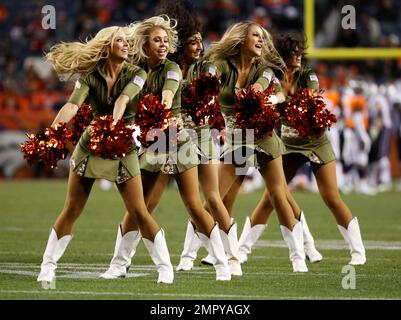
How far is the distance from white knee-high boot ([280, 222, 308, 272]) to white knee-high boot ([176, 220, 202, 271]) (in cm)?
61

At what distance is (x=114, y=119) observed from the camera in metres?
6.12

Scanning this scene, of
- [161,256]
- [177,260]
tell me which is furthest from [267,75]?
[177,260]

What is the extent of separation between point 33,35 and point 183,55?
1397cm

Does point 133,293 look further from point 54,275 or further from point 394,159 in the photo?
point 394,159

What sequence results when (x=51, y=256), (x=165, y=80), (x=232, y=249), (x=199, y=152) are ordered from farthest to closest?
(x=232, y=249), (x=199, y=152), (x=165, y=80), (x=51, y=256)

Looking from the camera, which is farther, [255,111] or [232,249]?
[232,249]

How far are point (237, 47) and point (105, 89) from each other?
1.15 m

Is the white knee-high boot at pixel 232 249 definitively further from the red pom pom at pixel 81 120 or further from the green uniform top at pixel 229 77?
the red pom pom at pixel 81 120

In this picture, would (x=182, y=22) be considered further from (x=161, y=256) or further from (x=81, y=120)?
(x=161, y=256)

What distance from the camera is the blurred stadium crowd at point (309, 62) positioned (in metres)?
16.0

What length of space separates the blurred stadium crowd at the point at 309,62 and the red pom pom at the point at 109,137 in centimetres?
905

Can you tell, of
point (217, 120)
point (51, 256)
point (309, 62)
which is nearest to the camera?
point (51, 256)

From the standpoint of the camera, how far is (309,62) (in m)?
18.0
